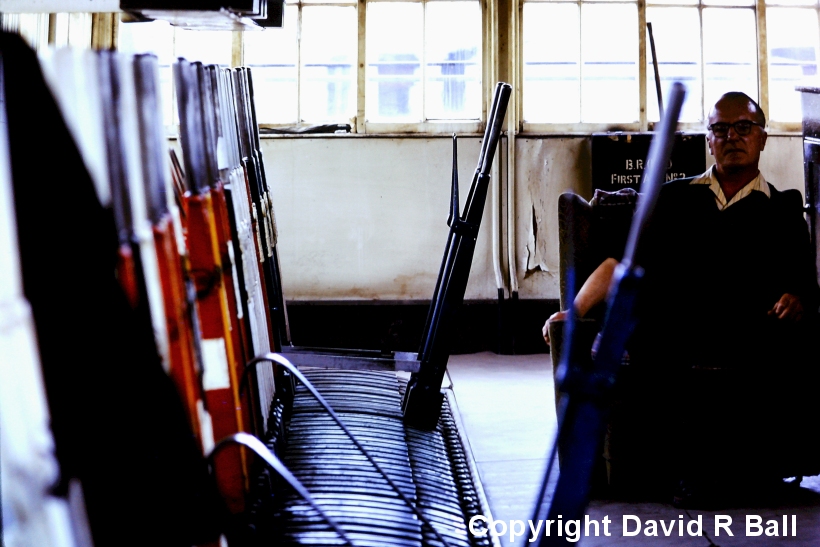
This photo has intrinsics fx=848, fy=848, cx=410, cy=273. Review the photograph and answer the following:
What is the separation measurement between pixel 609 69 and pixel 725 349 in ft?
10.6

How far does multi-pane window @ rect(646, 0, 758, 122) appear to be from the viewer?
225 inches

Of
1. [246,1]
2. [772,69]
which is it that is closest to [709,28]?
[772,69]

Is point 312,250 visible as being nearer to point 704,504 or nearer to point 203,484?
point 704,504

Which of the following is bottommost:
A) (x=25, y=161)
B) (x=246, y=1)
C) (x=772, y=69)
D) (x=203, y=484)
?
(x=203, y=484)

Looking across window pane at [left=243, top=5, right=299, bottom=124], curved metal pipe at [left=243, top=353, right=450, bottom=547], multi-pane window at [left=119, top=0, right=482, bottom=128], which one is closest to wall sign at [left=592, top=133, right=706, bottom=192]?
multi-pane window at [left=119, top=0, right=482, bottom=128]

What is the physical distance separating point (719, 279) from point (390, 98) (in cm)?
314

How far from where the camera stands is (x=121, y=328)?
47.7 inches

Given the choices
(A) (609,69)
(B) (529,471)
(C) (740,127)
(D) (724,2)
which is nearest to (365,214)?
(A) (609,69)

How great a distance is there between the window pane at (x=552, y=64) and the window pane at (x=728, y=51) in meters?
0.89

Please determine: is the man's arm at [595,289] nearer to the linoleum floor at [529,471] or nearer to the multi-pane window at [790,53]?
the linoleum floor at [529,471]

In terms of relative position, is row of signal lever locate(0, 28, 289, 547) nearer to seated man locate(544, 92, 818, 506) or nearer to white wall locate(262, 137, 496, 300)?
seated man locate(544, 92, 818, 506)

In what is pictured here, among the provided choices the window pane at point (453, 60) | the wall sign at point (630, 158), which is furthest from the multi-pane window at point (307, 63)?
the wall sign at point (630, 158)

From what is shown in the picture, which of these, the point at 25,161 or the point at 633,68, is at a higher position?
the point at 633,68

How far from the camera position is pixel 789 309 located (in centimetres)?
291
